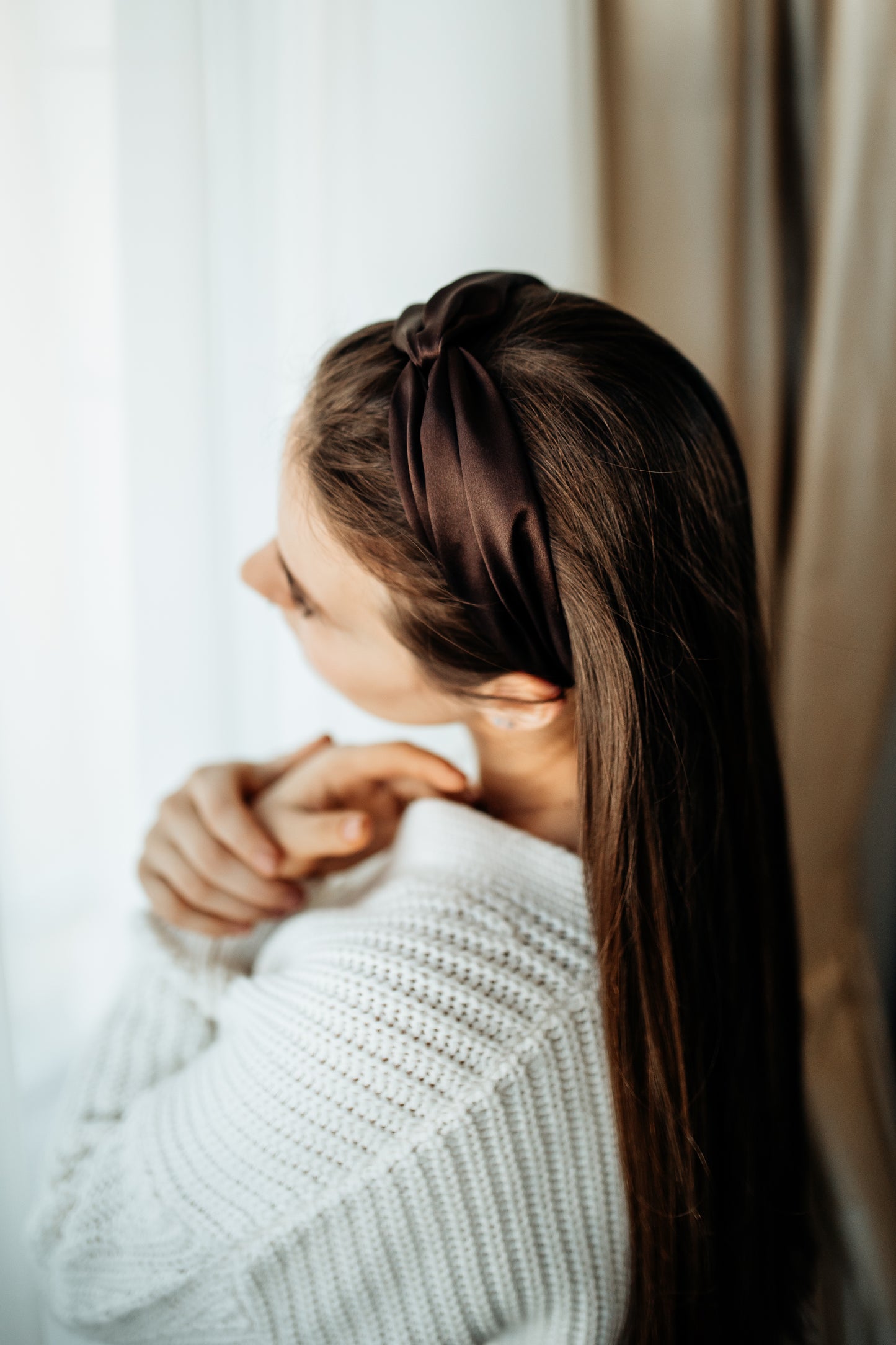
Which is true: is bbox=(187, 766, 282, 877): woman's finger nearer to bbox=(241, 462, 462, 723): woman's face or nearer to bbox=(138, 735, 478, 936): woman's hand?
bbox=(138, 735, 478, 936): woman's hand

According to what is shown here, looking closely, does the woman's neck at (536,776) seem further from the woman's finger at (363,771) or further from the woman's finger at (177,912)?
the woman's finger at (177,912)

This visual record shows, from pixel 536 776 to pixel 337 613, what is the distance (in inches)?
9.7

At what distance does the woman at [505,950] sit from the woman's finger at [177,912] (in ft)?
0.34

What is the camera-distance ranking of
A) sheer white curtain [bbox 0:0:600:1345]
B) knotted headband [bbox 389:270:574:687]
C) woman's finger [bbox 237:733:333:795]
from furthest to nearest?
woman's finger [bbox 237:733:333:795]
sheer white curtain [bbox 0:0:600:1345]
knotted headband [bbox 389:270:574:687]

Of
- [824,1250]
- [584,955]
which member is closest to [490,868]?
[584,955]

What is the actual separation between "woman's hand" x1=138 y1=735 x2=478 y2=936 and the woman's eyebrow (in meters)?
0.19

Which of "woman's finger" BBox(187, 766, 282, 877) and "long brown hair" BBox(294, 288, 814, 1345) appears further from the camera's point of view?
"woman's finger" BBox(187, 766, 282, 877)

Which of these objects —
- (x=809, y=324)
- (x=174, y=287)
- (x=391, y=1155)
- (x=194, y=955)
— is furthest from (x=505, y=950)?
(x=809, y=324)

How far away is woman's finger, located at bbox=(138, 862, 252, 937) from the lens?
845 mm

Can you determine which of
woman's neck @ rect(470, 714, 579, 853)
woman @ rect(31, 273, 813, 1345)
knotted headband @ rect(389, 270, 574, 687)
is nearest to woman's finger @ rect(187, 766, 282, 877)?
woman @ rect(31, 273, 813, 1345)

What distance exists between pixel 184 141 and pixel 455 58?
0.29 metres

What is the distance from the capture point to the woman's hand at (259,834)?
828mm

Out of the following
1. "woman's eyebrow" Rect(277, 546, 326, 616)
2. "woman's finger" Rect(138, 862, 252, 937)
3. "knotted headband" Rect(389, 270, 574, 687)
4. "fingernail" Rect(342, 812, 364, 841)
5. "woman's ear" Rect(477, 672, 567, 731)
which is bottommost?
"woman's finger" Rect(138, 862, 252, 937)

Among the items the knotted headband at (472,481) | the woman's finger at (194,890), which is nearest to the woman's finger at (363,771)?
the woman's finger at (194,890)
